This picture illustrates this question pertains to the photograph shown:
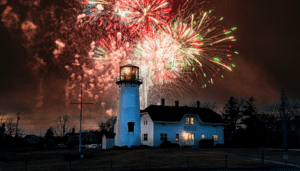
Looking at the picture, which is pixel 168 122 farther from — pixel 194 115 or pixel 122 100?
pixel 122 100

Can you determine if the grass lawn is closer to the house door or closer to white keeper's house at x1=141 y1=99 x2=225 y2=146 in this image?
white keeper's house at x1=141 y1=99 x2=225 y2=146

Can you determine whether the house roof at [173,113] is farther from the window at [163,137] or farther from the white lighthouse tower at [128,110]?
the white lighthouse tower at [128,110]

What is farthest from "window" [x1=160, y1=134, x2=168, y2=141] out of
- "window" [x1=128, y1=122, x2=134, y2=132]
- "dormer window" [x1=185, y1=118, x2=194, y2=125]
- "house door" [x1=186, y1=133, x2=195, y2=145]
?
"window" [x1=128, y1=122, x2=134, y2=132]

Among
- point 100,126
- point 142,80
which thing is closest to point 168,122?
point 142,80

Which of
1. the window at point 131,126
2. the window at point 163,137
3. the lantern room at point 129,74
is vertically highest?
the lantern room at point 129,74

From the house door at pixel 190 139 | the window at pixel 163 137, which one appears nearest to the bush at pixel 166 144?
the window at pixel 163 137

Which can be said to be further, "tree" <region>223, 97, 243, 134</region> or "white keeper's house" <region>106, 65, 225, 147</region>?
"tree" <region>223, 97, 243, 134</region>

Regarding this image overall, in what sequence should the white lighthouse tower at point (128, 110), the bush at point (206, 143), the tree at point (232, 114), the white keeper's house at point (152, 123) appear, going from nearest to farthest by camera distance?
the white lighthouse tower at point (128, 110)
the white keeper's house at point (152, 123)
the bush at point (206, 143)
the tree at point (232, 114)
